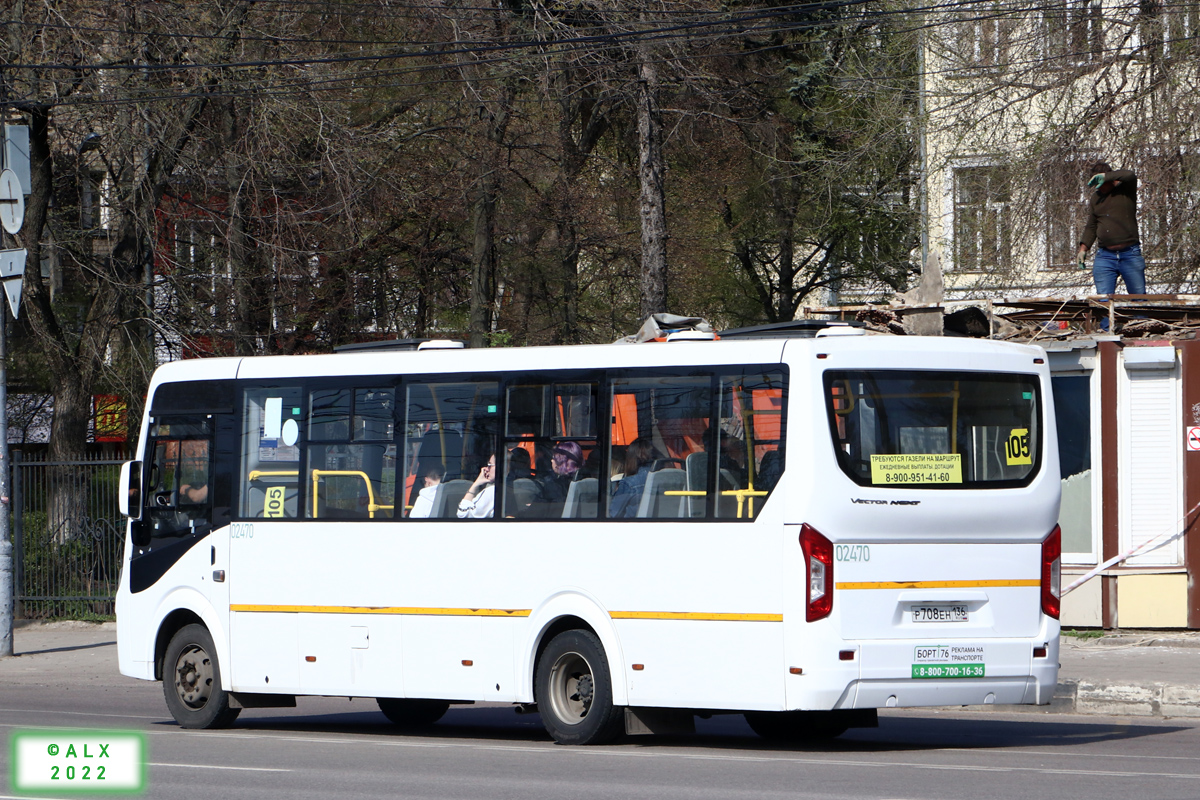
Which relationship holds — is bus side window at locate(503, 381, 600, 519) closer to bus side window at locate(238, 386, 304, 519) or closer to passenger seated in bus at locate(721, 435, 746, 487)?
passenger seated in bus at locate(721, 435, 746, 487)

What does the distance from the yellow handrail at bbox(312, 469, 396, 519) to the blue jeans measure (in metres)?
9.16

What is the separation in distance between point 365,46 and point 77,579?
9737 millimetres

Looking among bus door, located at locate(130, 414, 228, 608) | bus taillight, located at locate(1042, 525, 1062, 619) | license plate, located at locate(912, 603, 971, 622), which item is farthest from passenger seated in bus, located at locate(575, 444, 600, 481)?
bus door, located at locate(130, 414, 228, 608)

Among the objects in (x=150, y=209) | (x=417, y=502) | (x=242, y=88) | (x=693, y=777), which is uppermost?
(x=242, y=88)

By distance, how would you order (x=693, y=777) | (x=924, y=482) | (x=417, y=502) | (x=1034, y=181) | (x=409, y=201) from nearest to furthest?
(x=693, y=777), (x=924, y=482), (x=417, y=502), (x=1034, y=181), (x=409, y=201)

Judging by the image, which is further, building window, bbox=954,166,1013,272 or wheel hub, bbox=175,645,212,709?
building window, bbox=954,166,1013,272

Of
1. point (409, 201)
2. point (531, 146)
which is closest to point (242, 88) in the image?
point (409, 201)

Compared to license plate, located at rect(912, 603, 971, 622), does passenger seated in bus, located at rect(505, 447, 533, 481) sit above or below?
above

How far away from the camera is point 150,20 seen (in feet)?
75.8

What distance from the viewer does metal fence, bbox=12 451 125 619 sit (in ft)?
74.0

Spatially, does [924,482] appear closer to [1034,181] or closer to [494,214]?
[1034,181]

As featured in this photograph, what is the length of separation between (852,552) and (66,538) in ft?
51.3

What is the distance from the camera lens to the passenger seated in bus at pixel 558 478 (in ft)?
36.0

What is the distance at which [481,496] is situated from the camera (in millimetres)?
11391
